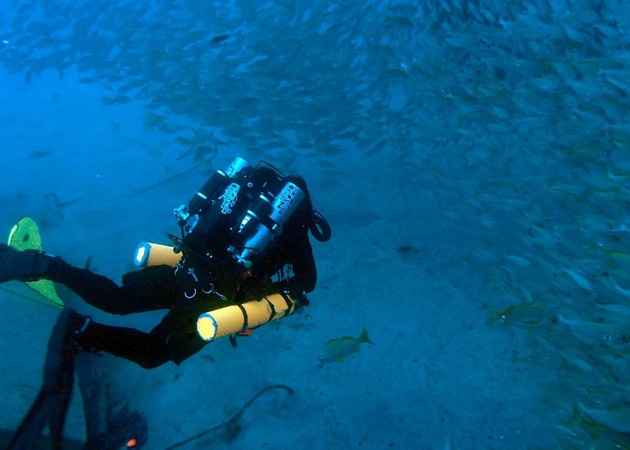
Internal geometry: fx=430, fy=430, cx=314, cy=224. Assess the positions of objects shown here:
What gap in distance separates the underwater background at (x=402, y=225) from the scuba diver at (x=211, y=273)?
1245 mm

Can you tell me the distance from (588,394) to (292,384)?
3041 mm

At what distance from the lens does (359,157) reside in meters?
9.22

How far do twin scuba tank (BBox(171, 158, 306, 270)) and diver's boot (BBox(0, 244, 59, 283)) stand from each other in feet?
3.48

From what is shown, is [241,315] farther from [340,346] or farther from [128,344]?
[340,346]

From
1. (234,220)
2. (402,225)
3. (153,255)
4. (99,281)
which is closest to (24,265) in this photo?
(99,281)

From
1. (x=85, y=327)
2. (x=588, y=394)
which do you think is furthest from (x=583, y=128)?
(x=85, y=327)

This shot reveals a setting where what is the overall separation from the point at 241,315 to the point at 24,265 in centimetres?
173

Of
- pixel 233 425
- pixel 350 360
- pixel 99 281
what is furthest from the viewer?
pixel 350 360

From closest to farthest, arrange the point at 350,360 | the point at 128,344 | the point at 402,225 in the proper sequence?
the point at 128,344 → the point at 350,360 → the point at 402,225

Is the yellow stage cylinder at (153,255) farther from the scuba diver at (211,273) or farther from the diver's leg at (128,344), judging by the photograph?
the diver's leg at (128,344)

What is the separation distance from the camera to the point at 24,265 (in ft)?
10.6

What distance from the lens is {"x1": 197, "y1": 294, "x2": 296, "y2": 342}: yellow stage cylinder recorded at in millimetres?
2742

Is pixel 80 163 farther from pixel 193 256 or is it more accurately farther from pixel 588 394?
pixel 588 394

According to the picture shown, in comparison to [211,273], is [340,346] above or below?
below
